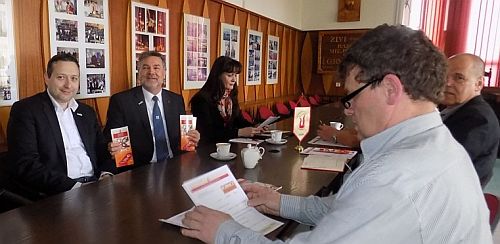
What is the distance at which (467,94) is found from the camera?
2.18m

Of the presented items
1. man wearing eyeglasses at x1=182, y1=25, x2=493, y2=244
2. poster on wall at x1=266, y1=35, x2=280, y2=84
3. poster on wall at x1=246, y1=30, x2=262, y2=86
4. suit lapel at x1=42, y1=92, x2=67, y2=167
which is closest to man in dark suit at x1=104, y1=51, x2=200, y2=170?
suit lapel at x1=42, y1=92, x2=67, y2=167

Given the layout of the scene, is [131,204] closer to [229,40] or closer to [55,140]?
[55,140]

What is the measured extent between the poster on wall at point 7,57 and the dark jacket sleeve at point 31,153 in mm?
456

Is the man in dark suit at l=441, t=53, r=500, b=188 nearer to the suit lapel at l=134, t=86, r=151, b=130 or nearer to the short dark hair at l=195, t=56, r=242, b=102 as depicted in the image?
the short dark hair at l=195, t=56, r=242, b=102

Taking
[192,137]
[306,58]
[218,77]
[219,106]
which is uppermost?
[306,58]

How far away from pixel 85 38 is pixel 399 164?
8.97 feet

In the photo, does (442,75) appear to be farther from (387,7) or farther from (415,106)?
(387,7)

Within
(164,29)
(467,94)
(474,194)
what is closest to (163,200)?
(474,194)

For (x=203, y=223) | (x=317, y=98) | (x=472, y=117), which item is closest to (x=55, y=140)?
(x=203, y=223)

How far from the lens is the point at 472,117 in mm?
1972

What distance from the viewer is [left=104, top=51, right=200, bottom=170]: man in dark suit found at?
8.40 ft

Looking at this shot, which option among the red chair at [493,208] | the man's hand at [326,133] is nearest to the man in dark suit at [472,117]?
the red chair at [493,208]

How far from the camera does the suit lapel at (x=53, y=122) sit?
6.85 feet

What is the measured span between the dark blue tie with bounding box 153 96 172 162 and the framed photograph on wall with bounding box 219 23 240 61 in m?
2.41
